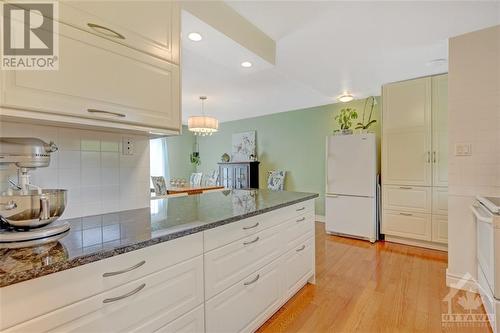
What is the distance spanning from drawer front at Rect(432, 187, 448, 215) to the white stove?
383cm

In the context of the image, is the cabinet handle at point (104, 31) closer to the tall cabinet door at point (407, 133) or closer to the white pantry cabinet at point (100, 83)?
the white pantry cabinet at point (100, 83)

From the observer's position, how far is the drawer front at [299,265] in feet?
6.31

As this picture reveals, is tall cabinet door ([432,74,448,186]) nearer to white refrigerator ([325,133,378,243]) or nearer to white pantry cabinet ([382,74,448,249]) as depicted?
white pantry cabinet ([382,74,448,249])

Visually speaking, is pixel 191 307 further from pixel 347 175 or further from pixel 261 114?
pixel 261 114

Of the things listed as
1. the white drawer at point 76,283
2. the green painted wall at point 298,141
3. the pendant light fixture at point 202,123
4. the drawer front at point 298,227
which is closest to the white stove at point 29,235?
the white drawer at point 76,283

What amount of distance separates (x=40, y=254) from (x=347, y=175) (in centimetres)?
368

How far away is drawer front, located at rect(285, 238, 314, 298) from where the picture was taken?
1923 mm

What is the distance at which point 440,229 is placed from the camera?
10.2 ft

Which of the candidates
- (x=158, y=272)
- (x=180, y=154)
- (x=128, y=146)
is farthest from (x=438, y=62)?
(x=180, y=154)

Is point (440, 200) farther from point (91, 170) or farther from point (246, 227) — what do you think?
point (91, 170)

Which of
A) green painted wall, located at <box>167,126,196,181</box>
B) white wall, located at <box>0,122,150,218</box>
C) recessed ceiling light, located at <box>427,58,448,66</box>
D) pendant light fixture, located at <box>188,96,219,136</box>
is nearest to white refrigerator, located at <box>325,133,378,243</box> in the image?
recessed ceiling light, located at <box>427,58,448,66</box>

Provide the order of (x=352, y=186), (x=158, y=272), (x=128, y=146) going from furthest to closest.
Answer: (x=352, y=186) → (x=128, y=146) → (x=158, y=272)

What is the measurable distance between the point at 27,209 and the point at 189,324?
84cm
